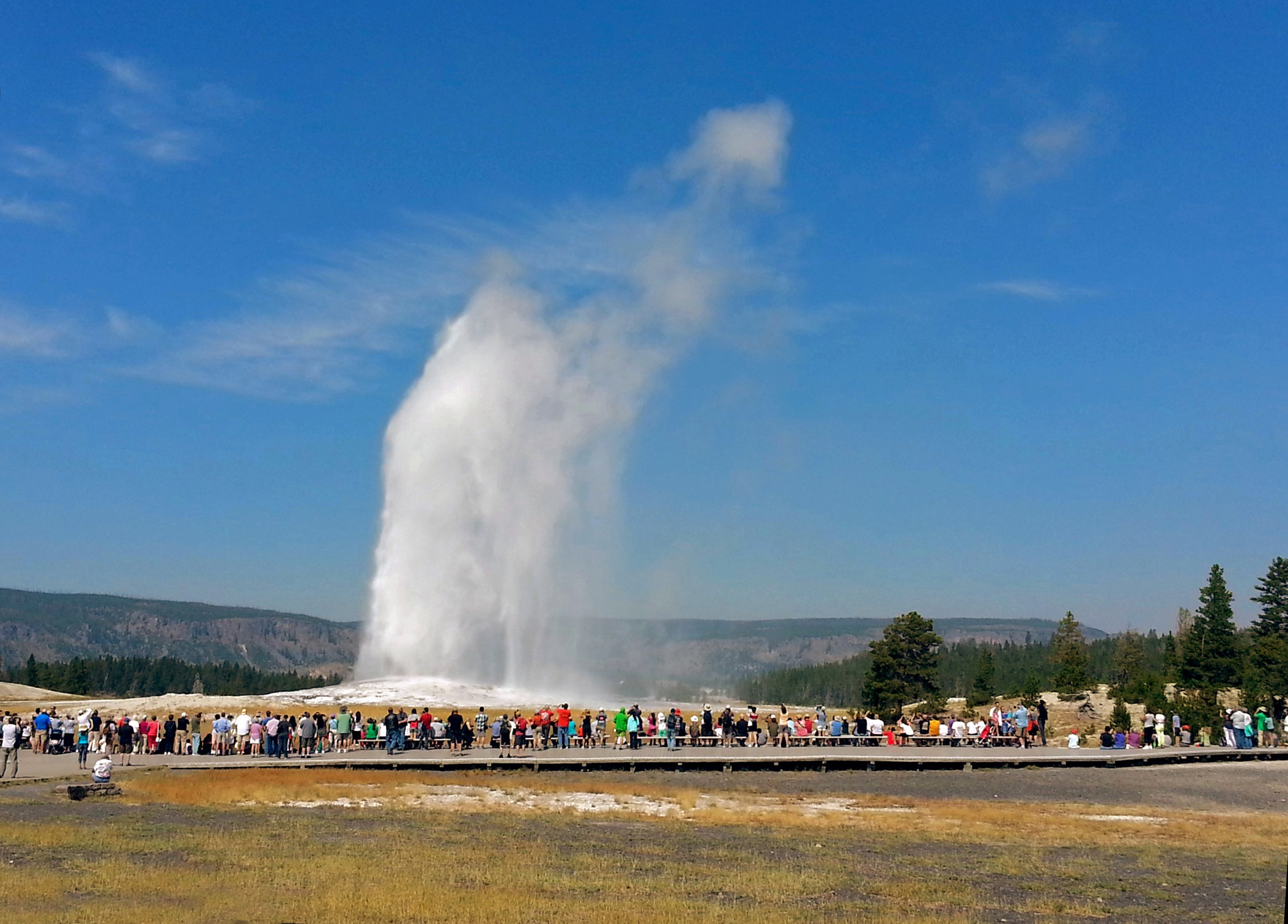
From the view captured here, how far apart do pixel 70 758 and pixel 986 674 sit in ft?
259

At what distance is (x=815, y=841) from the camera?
76.7ft

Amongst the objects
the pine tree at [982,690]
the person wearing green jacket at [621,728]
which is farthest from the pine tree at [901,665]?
the person wearing green jacket at [621,728]

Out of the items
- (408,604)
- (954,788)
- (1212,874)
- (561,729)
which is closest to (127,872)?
(1212,874)

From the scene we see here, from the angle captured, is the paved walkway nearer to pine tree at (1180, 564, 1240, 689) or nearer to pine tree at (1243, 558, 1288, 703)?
pine tree at (1243, 558, 1288, 703)

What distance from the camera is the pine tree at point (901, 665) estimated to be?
252 ft

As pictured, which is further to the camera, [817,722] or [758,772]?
[817,722]

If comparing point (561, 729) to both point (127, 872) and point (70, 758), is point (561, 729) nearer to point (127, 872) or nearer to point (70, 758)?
point (70, 758)

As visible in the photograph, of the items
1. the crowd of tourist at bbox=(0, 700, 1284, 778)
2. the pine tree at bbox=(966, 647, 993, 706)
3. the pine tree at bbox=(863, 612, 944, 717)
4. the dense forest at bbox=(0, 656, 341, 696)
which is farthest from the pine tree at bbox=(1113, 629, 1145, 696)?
the dense forest at bbox=(0, 656, 341, 696)

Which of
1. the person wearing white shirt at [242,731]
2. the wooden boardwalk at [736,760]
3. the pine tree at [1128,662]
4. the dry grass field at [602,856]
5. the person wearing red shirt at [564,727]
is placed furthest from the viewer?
the pine tree at [1128,662]

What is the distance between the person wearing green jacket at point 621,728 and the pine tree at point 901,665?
1409 inches

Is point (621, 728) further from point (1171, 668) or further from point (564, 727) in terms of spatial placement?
point (1171, 668)

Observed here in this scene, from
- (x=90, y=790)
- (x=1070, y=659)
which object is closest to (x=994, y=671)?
(x=1070, y=659)

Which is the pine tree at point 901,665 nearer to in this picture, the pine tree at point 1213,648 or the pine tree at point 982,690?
the pine tree at point 982,690

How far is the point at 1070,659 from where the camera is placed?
311ft
